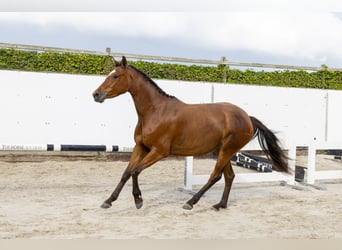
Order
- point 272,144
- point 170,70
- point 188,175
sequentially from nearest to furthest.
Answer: point 272,144
point 188,175
point 170,70

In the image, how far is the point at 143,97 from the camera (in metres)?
4.77

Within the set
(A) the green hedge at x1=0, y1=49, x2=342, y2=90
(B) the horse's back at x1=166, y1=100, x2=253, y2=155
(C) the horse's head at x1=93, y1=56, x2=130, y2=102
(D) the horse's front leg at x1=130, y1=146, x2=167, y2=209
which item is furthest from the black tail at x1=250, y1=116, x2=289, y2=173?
(A) the green hedge at x1=0, y1=49, x2=342, y2=90

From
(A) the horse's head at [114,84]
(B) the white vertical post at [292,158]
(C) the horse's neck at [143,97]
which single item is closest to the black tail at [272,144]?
(B) the white vertical post at [292,158]

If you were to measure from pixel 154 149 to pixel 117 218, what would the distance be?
839 mm

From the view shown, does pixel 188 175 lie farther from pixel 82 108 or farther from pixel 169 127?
pixel 82 108

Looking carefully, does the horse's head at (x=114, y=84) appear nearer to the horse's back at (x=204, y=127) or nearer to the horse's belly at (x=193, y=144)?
the horse's back at (x=204, y=127)

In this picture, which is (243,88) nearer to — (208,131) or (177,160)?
(177,160)

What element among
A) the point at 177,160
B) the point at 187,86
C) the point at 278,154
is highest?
the point at 187,86

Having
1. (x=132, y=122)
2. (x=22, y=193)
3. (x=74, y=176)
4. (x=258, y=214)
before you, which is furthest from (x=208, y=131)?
(x=132, y=122)

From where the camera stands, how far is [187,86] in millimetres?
9461

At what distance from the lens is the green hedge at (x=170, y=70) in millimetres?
8523

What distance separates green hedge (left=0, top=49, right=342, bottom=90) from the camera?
8523 millimetres

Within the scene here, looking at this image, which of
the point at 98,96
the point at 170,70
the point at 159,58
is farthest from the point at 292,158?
the point at 159,58

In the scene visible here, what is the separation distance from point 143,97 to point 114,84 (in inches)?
16.0
